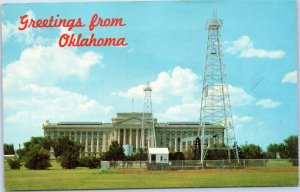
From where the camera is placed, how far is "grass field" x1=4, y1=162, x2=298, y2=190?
23297mm

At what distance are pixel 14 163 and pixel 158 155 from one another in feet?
23.2

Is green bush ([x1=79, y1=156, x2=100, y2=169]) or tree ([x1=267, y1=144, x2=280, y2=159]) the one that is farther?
green bush ([x1=79, y1=156, x2=100, y2=169])

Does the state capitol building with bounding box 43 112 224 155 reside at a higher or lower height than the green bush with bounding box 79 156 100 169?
higher

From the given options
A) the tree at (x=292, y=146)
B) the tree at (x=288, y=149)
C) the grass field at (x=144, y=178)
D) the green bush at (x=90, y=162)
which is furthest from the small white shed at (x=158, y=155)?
the tree at (x=292, y=146)

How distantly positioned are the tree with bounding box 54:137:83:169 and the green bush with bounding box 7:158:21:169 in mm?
2410

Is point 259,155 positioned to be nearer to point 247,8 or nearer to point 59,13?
Result: point 247,8

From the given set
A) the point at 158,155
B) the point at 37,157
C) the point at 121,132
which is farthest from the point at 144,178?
the point at 121,132

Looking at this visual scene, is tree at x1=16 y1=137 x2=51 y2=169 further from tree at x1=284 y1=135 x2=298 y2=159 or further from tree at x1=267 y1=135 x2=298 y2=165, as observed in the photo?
tree at x1=284 y1=135 x2=298 y2=159

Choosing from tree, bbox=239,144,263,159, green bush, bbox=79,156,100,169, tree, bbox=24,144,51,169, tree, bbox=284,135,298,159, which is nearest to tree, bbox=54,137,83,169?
green bush, bbox=79,156,100,169

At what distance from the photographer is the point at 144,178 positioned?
24766mm

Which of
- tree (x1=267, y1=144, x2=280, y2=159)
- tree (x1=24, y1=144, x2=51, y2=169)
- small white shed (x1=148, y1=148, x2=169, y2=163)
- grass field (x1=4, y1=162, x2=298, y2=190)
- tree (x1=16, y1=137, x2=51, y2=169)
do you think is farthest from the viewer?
small white shed (x1=148, y1=148, x2=169, y2=163)

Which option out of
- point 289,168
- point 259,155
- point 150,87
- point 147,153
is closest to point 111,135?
point 147,153

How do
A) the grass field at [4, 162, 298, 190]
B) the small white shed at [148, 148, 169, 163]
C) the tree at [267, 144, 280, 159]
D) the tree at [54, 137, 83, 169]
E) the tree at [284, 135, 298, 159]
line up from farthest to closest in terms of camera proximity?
the tree at [54, 137, 83, 169]
the small white shed at [148, 148, 169, 163]
the tree at [267, 144, 280, 159]
the tree at [284, 135, 298, 159]
the grass field at [4, 162, 298, 190]

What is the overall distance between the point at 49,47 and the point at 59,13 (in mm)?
1583
